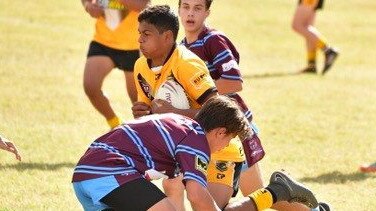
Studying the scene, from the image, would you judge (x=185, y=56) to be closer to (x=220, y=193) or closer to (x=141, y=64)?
(x=141, y=64)

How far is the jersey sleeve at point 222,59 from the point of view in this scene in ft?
21.9

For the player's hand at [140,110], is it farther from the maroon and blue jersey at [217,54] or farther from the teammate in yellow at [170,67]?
the maroon and blue jersey at [217,54]

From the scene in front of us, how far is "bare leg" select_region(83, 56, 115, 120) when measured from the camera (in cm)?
1008

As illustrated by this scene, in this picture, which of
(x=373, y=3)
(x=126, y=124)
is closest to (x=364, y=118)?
(x=126, y=124)

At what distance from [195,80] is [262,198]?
0.96m

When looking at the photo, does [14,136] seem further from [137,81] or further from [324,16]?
[324,16]

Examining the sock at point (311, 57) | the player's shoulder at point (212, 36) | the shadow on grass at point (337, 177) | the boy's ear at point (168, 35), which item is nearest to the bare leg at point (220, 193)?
the boy's ear at point (168, 35)

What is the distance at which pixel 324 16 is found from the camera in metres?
24.6

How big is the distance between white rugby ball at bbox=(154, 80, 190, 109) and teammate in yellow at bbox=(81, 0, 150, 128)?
153 inches

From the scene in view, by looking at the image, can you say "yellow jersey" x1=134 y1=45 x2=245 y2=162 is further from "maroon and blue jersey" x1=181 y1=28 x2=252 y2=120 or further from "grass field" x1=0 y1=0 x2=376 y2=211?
"grass field" x1=0 y1=0 x2=376 y2=211

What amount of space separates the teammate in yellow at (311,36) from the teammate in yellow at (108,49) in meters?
6.77

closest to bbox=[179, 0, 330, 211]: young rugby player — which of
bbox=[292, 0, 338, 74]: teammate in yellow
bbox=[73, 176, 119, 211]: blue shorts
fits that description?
bbox=[73, 176, 119, 211]: blue shorts

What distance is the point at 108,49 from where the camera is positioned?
10.3 meters

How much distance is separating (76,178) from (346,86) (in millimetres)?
10220
